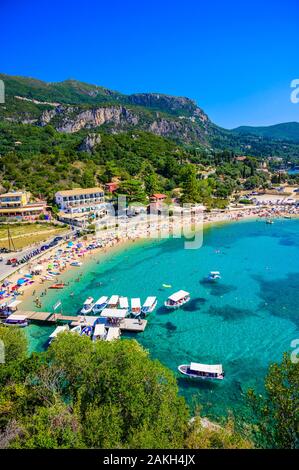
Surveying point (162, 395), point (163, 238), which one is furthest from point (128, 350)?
point (163, 238)

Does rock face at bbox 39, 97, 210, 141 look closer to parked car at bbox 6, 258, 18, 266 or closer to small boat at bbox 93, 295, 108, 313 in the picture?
parked car at bbox 6, 258, 18, 266

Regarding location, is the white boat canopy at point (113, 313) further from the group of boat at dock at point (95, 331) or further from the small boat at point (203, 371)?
the small boat at point (203, 371)

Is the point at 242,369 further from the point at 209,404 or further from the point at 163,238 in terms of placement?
the point at 163,238

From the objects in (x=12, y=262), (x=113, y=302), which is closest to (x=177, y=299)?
(x=113, y=302)

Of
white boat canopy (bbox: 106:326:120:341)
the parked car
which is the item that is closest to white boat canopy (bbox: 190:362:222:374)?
white boat canopy (bbox: 106:326:120:341)

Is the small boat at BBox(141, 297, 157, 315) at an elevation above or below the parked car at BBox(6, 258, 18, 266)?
below

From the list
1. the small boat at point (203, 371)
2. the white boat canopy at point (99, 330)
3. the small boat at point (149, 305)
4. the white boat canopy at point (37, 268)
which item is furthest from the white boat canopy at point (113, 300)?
the white boat canopy at point (37, 268)
